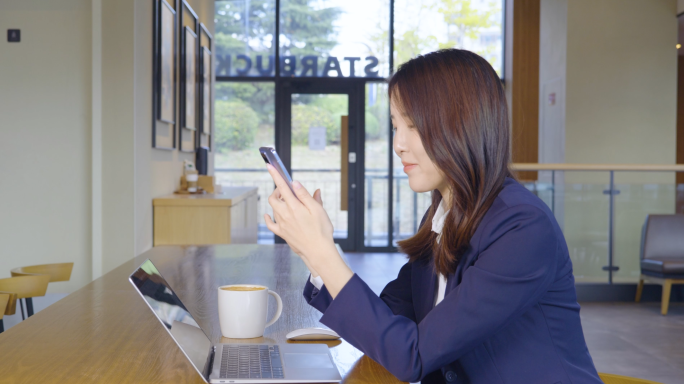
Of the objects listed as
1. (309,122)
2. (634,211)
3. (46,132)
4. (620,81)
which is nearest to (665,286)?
(634,211)

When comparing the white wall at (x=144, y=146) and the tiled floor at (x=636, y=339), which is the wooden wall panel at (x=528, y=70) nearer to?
the tiled floor at (x=636, y=339)

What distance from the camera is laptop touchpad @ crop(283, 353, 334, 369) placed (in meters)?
0.97

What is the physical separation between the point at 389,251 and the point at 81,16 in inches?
192

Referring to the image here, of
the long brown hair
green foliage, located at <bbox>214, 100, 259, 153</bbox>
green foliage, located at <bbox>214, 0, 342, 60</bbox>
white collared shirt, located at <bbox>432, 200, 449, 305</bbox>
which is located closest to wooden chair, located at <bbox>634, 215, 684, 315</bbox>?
white collared shirt, located at <bbox>432, 200, 449, 305</bbox>

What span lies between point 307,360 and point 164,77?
367cm

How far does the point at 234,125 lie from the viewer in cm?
753

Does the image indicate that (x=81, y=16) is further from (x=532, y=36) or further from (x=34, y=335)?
(x=532, y=36)

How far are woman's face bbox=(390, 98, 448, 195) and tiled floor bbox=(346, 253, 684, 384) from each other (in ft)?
8.64

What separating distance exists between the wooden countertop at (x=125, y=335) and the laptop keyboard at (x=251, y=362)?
55mm

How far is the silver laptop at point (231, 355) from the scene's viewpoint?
35.3 inches

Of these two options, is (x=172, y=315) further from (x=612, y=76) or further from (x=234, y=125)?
(x=612, y=76)

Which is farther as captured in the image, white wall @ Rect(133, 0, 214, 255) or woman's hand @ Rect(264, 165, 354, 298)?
white wall @ Rect(133, 0, 214, 255)

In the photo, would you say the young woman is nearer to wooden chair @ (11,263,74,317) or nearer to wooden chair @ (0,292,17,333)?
wooden chair @ (0,292,17,333)

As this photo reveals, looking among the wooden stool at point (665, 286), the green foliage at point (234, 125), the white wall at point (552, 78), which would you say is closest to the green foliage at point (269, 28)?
the green foliage at point (234, 125)
